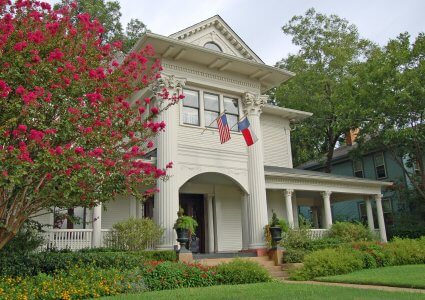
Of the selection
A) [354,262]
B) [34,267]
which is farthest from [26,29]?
[354,262]

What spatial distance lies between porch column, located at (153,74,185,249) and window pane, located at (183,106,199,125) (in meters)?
0.47

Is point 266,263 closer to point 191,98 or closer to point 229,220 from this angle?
point 229,220

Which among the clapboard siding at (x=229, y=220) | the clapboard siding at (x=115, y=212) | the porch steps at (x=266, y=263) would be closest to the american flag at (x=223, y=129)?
the clapboard siding at (x=229, y=220)

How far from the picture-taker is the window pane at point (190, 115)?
17.4m

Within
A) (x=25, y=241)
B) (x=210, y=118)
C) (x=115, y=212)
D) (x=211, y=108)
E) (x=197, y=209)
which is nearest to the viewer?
(x=25, y=241)

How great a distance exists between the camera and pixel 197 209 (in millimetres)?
19547

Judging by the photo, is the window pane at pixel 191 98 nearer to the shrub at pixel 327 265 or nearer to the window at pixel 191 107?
the window at pixel 191 107

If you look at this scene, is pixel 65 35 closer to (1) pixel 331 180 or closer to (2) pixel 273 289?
(2) pixel 273 289

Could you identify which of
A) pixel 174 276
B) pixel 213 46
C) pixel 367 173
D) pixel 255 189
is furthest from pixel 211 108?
pixel 367 173

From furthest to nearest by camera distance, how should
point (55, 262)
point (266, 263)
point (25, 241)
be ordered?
point (266, 263), point (25, 241), point (55, 262)

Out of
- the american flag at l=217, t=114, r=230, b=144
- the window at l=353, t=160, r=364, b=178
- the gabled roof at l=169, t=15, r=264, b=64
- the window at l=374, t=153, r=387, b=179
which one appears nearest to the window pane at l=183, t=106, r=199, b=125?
the american flag at l=217, t=114, r=230, b=144

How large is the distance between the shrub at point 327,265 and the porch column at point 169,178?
4817mm

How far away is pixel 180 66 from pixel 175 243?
715cm

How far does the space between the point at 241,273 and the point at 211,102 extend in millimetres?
8595
